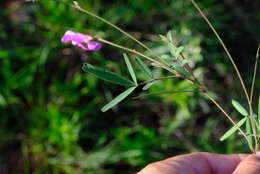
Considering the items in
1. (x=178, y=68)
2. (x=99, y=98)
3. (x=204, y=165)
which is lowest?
(x=204, y=165)

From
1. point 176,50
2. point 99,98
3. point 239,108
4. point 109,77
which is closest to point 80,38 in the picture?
point 109,77

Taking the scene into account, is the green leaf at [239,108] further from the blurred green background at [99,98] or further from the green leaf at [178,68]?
the blurred green background at [99,98]

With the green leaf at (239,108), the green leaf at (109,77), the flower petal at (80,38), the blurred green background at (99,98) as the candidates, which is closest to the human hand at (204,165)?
the green leaf at (239,108)

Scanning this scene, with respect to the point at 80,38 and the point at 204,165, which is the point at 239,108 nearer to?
the point at 204,165

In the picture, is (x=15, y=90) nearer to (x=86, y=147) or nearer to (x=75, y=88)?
(x=75, y=88)

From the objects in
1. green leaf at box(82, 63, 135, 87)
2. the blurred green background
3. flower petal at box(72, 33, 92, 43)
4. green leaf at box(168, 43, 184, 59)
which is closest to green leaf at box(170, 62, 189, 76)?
green leaf at box(168, 43, 184, 59)

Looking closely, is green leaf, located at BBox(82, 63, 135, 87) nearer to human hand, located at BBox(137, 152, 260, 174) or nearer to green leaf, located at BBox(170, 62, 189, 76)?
green leaf, located at BBox(170, 62, 189, 76)
